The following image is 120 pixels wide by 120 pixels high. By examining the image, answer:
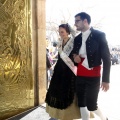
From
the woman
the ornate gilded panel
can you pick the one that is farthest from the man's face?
the ornate gilded panel

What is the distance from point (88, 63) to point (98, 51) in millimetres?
226

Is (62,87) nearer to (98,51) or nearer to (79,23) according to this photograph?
(98,51)

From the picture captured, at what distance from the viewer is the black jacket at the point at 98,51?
2949 mm

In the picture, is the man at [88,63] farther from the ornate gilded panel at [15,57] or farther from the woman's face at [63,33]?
the ornate gilded panel at [15,57]

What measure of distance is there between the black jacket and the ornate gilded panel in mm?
1563

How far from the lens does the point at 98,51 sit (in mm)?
3047

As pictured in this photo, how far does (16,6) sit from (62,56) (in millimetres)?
1364


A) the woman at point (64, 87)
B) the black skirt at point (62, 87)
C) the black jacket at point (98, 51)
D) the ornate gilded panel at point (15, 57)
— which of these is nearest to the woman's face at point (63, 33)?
the woman at point (64, 87)

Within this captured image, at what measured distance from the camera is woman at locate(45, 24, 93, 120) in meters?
3.47

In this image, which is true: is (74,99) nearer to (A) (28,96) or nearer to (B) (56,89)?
(B) (56,89)

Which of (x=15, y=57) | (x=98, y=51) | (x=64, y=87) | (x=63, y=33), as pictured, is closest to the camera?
(x=98, y=51)

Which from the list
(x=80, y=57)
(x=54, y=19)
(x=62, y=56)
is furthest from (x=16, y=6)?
(x=54, y=19)

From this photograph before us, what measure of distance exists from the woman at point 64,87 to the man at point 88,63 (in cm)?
33

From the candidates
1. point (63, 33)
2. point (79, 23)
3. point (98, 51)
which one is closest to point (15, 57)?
point (63, 33)
